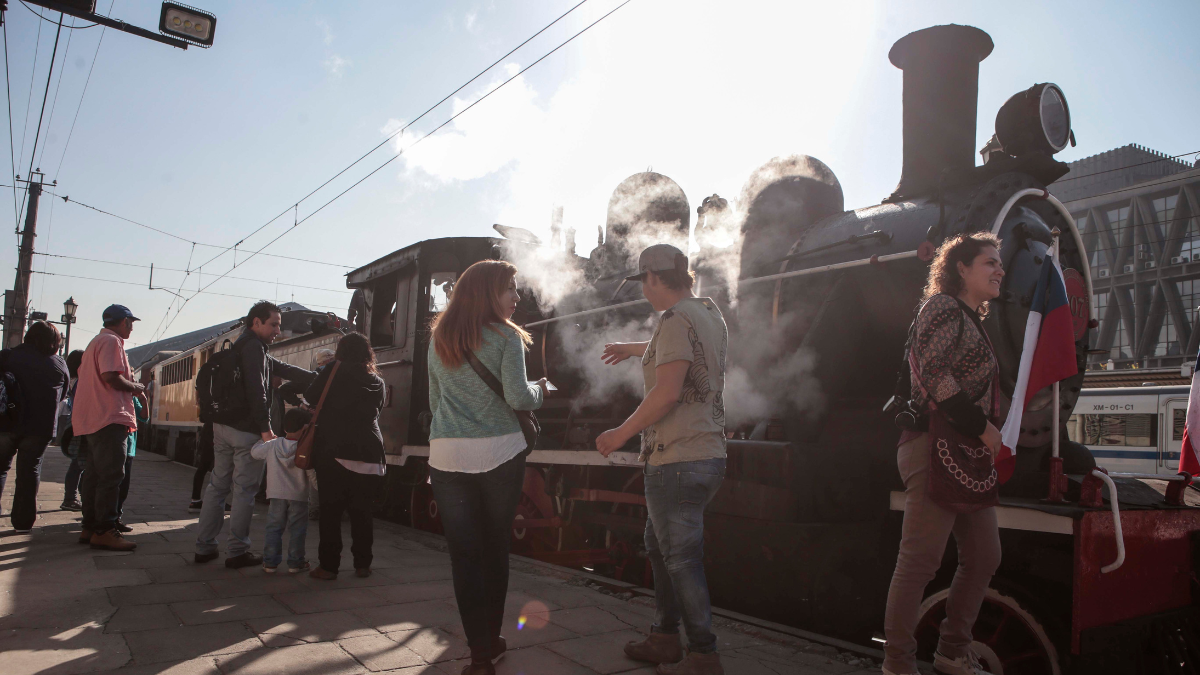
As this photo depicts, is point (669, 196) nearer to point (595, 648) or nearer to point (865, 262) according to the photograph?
point (865, 262)

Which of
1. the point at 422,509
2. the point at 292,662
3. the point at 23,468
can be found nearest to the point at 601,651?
the point at 292,662

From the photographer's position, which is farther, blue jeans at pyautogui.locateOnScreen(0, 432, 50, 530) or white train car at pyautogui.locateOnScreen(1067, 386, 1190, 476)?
white train car at pyautogui.locateOnScreen(1067, 386, 1190, 476)

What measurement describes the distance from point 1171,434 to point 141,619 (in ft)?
42.3

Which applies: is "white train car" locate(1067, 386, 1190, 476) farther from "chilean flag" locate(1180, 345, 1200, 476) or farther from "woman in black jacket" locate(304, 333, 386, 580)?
"woman in black jacket" locate(304, 333, 386, 580)

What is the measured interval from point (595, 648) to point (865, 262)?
94.2 inches

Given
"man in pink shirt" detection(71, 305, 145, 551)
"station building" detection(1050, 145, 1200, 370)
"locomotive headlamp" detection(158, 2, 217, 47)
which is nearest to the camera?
"man in pink shirt" detection(71, 305, 145, 551)

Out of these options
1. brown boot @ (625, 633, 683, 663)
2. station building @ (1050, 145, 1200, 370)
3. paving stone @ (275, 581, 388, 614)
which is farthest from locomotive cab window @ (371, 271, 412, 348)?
station building @ (1050, 145, 1200, 370)

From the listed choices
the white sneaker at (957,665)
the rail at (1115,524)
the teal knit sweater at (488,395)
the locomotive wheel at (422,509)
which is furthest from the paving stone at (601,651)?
the locomotive wheel at (422,509)

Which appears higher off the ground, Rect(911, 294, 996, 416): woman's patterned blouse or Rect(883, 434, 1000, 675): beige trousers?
Rect(911, 294, 996, 416): woman's patterned blouse

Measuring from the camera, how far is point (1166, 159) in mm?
46812

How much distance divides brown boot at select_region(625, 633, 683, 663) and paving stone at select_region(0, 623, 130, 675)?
75.1 inches

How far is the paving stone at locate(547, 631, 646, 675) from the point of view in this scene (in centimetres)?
277

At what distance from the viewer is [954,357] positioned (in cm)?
242

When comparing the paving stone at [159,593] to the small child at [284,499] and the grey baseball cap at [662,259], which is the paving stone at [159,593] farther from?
the grey baseball cap at [662,259]
